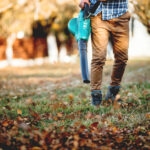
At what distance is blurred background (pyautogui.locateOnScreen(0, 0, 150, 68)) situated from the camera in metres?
12.5

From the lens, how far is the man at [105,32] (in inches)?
127

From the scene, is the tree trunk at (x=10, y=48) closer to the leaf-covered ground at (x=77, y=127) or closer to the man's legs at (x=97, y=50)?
the leaf-covered ground at (x=77, y=127)

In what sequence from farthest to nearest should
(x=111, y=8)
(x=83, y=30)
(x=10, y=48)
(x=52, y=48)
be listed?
(x=52, y=48) < (x=10, y=48) < (x=83, y=30) < (x=111, y=8)

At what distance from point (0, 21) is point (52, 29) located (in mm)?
4202

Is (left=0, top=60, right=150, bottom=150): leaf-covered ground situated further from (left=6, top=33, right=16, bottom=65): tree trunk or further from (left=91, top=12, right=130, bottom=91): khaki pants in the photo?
(left=6, top=33, right=16, bottom=65): tree trunk

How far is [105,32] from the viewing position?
325 cm

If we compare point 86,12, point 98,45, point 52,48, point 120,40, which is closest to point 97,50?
point 98,45

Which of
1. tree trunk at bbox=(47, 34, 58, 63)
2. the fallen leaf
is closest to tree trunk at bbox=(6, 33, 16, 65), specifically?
tree trunk at bbox=(47, 34, 58, 63)

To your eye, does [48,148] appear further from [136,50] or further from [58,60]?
[136,50]

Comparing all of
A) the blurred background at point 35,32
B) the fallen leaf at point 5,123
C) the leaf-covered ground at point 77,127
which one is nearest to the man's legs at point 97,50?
the leaf-covered ground at point 77,127

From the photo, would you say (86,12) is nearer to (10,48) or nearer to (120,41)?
(120,41)

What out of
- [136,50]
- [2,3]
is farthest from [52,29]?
[136,50]

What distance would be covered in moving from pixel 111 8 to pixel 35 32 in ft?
53.1

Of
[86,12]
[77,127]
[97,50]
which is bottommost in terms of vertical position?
[77,127]
